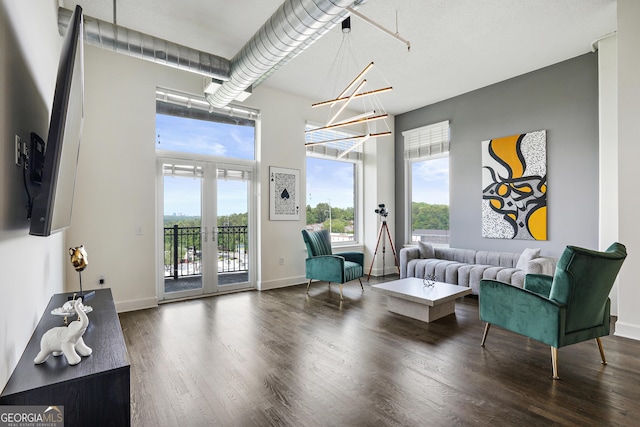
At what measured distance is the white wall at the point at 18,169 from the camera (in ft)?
3.94

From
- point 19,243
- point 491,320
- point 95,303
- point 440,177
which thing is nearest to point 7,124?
point 19,243

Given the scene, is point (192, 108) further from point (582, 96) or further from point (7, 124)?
point (582, 96)

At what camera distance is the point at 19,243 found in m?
1.46

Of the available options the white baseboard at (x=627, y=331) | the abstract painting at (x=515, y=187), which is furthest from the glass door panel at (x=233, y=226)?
the white baseboard at (x=627, y=331)

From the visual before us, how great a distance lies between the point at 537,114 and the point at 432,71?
1805mm

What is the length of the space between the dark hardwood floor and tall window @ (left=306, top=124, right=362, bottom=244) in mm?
2891

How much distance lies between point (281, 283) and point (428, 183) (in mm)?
3706

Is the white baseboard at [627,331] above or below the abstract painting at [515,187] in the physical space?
below

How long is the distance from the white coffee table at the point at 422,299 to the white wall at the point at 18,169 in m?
3.47

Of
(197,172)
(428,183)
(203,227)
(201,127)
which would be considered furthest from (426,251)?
(201,127)

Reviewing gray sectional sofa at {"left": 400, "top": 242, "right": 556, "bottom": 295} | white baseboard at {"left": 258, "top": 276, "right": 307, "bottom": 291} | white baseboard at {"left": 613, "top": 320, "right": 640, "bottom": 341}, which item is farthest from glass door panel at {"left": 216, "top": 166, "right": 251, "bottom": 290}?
white baseboard at {"left": 613, "top": 320, "right": 640, "bottom": 341}

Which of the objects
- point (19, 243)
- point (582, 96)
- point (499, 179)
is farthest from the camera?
point (499, 179)

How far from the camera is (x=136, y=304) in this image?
4.28m

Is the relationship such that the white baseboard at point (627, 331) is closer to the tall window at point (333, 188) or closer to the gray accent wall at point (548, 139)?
→ the gray accent wall at point (548, 139)
